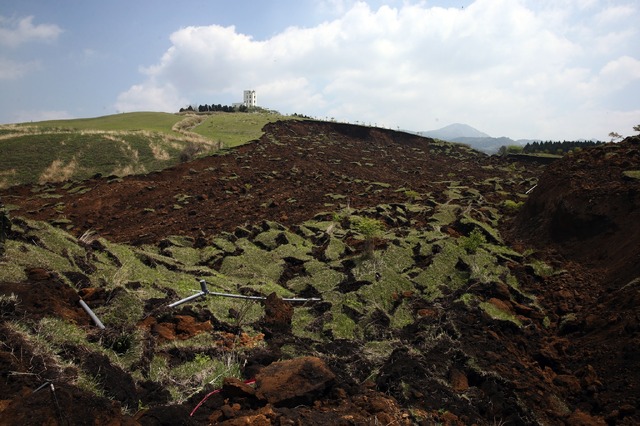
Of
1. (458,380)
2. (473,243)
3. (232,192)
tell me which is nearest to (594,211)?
(473,243)

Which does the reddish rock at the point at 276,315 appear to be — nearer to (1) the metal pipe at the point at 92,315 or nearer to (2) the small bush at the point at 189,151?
(1) the metal pipe at the point at 92,315

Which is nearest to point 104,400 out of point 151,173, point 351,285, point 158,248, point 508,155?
point 351,285

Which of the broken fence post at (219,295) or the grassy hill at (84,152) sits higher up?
the grassy hill at (84,152)

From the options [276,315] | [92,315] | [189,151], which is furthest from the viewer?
[189,151]

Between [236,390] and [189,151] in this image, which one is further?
[189,151]

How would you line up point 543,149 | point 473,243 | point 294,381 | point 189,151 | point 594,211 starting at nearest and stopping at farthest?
1. point 294,381
2. point 473,243
3. point 594,211
4. point 189,151
5. point 543,149

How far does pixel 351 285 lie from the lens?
7.44m

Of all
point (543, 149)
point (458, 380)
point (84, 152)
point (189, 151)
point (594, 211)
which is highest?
point (543, 149)

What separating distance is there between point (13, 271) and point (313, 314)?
4462 millimetres

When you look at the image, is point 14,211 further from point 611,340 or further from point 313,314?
point 611,340

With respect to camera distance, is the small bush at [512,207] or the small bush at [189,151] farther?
the small bush at [189,151]

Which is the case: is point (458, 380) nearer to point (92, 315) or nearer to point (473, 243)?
point (92, 315)

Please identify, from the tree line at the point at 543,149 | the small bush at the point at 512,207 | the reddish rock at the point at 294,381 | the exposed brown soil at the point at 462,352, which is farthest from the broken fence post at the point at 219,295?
the tree line at the point at 543,149

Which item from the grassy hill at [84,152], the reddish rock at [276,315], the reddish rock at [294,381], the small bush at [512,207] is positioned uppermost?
the grassy hill at [84,152]
